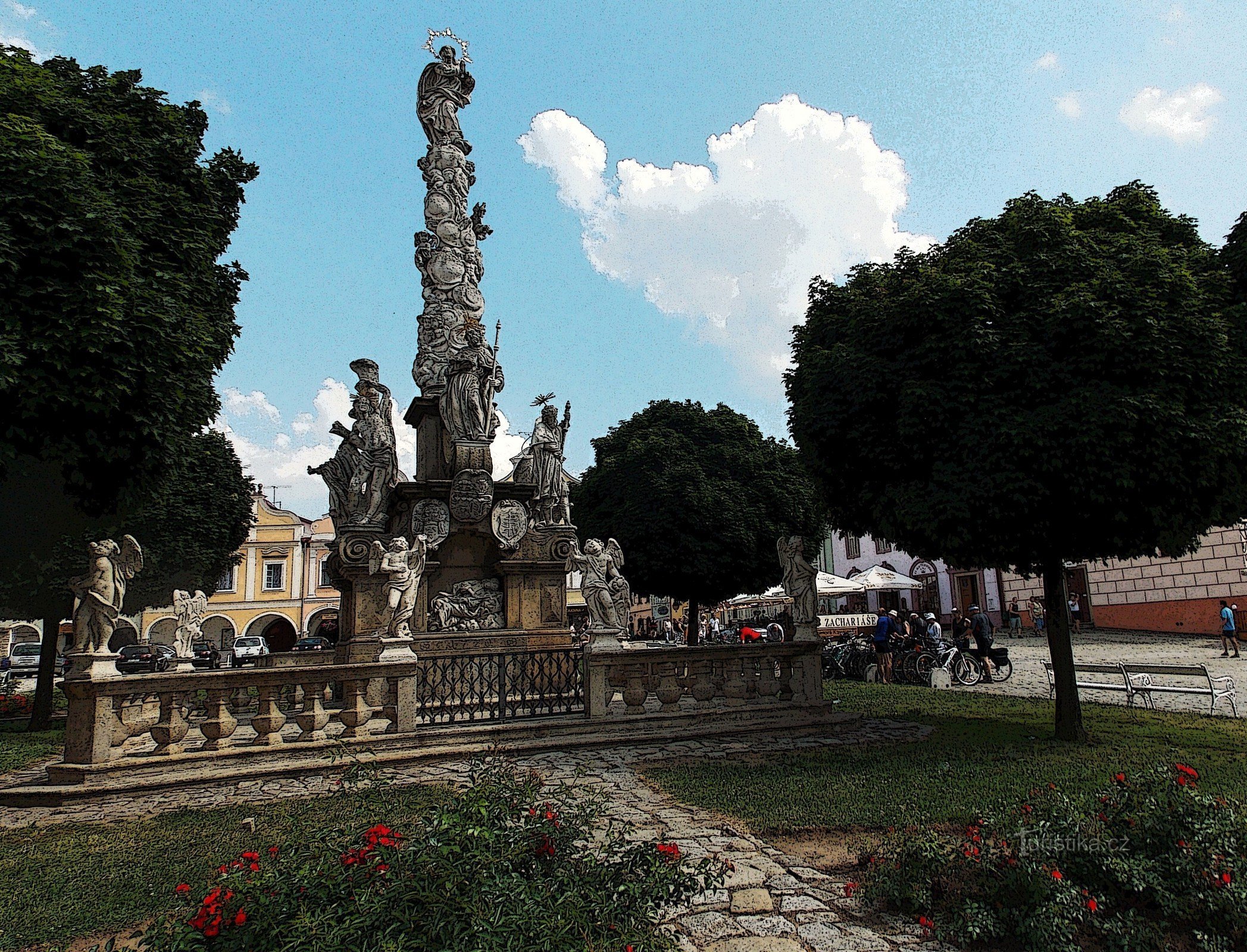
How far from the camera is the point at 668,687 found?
1018 centimetres

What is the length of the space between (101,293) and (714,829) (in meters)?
6.79

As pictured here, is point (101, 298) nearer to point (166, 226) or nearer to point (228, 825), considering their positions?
point (166, 226)

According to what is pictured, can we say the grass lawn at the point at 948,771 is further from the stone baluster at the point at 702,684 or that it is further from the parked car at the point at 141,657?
the parked car at the point at 141,657

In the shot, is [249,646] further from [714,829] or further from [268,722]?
[714,829]

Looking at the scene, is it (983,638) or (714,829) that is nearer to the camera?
(714,829)

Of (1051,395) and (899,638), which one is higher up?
(1051,395)

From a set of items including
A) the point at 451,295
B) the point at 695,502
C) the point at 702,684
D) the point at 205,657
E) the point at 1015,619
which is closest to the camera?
the point at 702,684

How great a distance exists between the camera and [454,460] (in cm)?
1367

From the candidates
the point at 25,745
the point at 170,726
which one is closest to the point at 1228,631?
the point at 170,726

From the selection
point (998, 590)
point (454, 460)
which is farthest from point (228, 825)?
point (998, 590)

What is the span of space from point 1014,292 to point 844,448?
96.0 inches

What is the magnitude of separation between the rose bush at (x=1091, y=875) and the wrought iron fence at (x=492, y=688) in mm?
5806

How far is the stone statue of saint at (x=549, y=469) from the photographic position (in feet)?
45.6

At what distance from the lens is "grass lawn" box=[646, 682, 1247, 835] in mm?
6191
